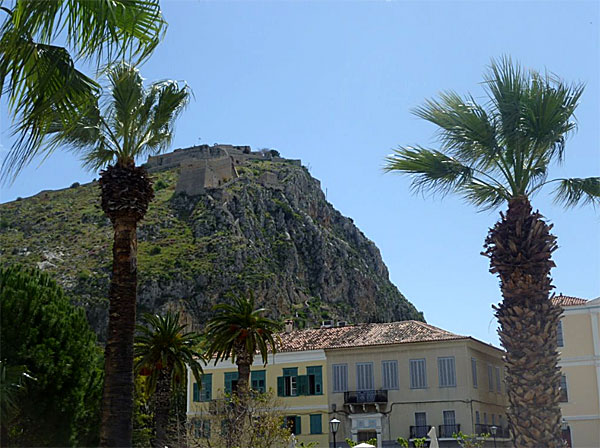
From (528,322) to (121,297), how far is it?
7805 millimetres

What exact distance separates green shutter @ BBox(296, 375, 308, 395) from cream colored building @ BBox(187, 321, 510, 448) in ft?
0.19

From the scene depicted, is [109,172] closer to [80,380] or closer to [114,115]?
[114,115]

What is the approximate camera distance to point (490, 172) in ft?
51.6

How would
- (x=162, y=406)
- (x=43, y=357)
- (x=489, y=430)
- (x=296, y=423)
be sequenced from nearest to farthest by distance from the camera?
(x=43, y=357) → (x=162, y=406) → (x=489, y=430) → (x=296, y=423)

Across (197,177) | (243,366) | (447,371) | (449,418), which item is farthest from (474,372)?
(197,177)

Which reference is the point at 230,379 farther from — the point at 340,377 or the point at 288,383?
the point at 340,377

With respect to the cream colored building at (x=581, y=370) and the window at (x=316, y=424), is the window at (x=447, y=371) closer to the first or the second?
the cream colored building at (x=581, y=370)

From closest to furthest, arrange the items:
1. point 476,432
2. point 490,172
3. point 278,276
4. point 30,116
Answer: point 30,116, point 490,172, point 476,432, point 278,276

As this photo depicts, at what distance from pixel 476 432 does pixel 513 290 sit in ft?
91.6

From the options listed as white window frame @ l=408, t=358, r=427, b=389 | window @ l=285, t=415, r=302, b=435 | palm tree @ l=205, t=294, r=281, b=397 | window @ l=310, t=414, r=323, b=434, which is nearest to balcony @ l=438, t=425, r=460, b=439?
white window frame @ l=408, t=358, r=427, b=389

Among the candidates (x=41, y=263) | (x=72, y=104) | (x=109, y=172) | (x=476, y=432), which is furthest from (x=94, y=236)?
(x=72, y=104)

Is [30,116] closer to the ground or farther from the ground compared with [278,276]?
closer to the ground

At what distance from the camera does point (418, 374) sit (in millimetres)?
42375

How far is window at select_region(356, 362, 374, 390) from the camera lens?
4336 centimetres
